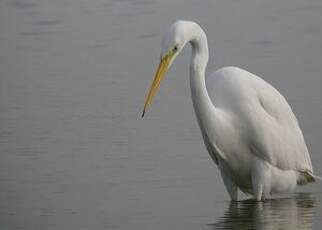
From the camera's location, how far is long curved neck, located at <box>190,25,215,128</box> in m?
9.00

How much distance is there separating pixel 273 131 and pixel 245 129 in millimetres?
261

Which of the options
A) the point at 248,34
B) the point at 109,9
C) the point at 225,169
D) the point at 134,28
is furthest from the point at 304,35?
the point at 225,169

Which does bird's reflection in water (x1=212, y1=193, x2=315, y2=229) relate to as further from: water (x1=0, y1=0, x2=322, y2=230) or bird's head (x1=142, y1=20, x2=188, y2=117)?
bird's head (x1=142, y1=20, x2=188, y2=117)

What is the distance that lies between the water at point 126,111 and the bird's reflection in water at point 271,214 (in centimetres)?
2

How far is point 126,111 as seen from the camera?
1198cm

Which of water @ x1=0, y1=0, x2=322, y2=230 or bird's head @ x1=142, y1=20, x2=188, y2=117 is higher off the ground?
bird's head @ x1=142, y1=20, x2=188, y2=117

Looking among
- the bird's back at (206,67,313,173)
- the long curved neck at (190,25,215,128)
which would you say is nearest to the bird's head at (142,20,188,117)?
the long curved neck at (190,25,215,128)

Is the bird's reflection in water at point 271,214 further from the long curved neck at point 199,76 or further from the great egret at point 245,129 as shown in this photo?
the long curved neck at point 199,76

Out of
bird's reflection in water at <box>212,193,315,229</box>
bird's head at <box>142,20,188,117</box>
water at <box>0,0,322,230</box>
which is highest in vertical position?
bird's head at <box>142,20,188,117</box>

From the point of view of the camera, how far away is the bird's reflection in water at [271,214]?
28.6 ft

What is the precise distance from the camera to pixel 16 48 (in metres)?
15.0

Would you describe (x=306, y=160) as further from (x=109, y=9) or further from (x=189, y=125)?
(x=109, y=9)

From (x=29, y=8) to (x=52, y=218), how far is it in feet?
27.9

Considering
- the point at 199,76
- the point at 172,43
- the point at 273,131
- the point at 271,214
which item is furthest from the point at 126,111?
the point at 172,43
